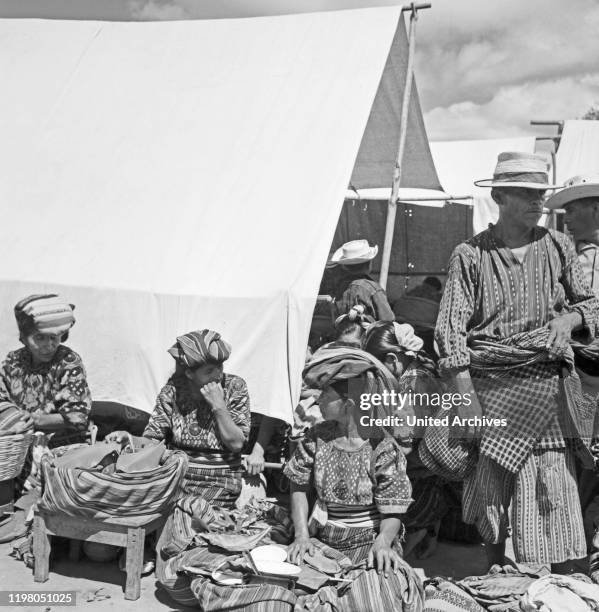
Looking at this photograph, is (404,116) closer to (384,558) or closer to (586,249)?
(586,249)

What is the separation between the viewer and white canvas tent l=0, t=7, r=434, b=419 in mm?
3656

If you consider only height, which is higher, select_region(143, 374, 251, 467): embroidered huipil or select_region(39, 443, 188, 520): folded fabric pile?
select_region(143, 374, 251, 467): embroidered huipil

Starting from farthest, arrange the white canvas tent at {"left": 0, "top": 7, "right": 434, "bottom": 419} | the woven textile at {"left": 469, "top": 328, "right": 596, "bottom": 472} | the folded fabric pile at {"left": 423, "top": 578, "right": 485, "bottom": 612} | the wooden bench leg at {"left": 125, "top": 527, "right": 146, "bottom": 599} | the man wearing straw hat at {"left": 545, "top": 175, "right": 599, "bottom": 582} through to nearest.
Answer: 1. the white canvas tent at {"left": 0, "top": 7, "right": 434, "bottom": 419}
2. the wooden bench leg at {"left": 125, "top": 527, "right": 146, "bottom": 599}
3. the man wearing straw hat at {"left": 545, "top": 175, "right": 599, "bottom": 582}
4. the woven textile at {"left": 469, "top": 328, "right": 596, "bottom": 472}
5. the folded fabric pile at {"left": 423, "top": 578, "right": 485, "bottom": 612}

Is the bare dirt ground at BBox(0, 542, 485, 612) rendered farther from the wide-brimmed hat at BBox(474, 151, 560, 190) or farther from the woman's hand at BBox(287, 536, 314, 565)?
the wide-brimmed hat at BBox(474, 151, 560, 190)

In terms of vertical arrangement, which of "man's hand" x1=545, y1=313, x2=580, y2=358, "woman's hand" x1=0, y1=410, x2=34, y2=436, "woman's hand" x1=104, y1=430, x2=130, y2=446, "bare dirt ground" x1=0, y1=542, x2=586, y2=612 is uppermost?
"man's hand" x1=545, y1=313, x2=580, y2=358

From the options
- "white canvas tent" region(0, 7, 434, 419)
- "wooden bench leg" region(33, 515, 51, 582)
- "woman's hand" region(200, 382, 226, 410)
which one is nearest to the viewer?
"wooden bench leg" region(33, 515, 51, 582)

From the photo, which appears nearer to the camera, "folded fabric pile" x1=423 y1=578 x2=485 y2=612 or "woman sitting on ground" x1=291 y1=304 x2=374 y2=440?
"folded fabric pile" x1=423 y1=578 x2=485 y2=612

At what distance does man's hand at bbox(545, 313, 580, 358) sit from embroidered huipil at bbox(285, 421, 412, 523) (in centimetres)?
64

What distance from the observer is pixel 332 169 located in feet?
13.0

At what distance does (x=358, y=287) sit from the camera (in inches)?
152

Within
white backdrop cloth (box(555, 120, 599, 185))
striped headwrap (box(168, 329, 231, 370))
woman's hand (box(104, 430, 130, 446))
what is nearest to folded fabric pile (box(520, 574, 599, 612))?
striped headwrap (box(168, 329, 231, 370))

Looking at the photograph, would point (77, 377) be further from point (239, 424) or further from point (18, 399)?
point (239, 424)

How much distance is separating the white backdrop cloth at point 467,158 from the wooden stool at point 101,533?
6441 millimetres

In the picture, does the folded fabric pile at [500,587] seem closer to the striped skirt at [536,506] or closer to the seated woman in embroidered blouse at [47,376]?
the striped skirt at [536,506]
